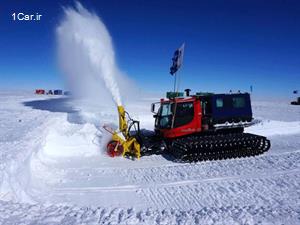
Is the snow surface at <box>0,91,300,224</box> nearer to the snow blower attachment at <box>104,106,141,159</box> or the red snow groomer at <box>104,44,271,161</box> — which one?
the snow blower attachment at <box>104,106,141,159</box>

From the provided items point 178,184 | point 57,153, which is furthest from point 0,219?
point 57,153

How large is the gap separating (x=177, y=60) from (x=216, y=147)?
201 inches

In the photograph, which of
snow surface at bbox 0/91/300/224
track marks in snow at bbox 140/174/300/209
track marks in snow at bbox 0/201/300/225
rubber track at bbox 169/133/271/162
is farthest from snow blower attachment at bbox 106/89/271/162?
track marks in snow at bbox 0/201/300/225

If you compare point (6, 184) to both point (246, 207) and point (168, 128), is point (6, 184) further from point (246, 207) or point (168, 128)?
point (168, 128)

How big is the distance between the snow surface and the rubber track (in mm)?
403

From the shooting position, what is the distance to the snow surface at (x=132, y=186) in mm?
5324

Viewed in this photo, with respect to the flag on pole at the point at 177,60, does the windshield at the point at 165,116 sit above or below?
below

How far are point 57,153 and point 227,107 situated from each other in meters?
7.39

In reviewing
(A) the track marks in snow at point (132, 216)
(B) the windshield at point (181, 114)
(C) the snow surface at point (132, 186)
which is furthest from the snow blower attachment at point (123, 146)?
(A) the track marks in snow at point (132, 216)

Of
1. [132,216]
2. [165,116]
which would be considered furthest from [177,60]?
[132,216]

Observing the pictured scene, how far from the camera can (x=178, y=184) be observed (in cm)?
789

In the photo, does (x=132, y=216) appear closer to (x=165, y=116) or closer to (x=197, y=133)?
(x=165, y=116)

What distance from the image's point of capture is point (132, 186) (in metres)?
7.80

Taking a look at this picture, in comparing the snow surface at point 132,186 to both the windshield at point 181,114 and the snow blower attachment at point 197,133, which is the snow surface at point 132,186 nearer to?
the snow blower attachment at point 197,133
